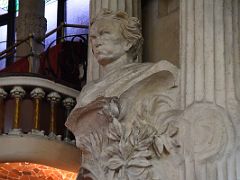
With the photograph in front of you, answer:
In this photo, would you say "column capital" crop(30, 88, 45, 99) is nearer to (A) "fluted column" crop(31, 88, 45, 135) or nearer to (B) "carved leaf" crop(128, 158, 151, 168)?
(A) "fluted column" crop(31, 88, 45, 135)

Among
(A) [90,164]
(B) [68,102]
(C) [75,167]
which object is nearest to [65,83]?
(B) [68,102]

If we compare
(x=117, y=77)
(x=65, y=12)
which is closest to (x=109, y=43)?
(x=117, y=77)

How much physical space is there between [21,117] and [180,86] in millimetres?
2879

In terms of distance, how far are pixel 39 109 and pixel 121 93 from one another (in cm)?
278

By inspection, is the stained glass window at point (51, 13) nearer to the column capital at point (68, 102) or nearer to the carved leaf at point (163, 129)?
the column capital at point (68, 102)

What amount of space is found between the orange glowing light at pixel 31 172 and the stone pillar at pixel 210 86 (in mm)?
2815

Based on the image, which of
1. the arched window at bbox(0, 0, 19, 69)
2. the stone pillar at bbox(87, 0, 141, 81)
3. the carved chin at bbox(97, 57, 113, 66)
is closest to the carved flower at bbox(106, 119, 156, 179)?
the carved chin at bbox(97, 57, 113, 66)

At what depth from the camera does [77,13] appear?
1031 centimetres

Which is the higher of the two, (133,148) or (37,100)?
(37,100)

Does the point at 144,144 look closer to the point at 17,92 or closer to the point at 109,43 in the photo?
the point at 109,43

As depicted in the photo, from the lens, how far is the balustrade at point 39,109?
7.55 meters

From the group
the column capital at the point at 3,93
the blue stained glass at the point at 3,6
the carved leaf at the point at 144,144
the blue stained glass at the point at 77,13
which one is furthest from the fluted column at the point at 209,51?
the blue stained glass at the point at 3,6

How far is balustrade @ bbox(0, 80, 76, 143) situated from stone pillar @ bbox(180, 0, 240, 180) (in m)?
2.61

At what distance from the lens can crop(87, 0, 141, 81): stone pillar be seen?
554 centimetres
